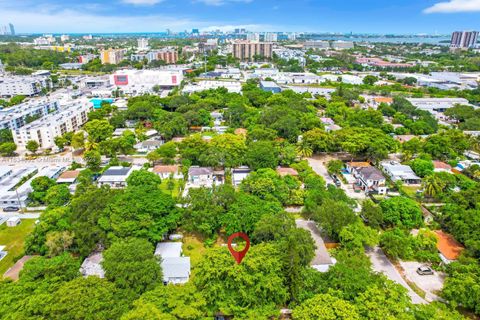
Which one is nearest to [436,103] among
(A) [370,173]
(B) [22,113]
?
(A) [370,173]

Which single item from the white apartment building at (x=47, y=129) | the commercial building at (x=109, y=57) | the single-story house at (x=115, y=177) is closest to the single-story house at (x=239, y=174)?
the single-story house at (x=115, y=177)

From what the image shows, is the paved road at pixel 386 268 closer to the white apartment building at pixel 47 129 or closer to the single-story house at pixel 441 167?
the single-story house at pixel 441 167

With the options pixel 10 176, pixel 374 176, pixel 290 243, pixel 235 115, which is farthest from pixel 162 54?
Answer: pixel 290 243

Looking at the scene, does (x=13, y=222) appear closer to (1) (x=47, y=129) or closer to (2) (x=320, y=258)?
(1) (x=47, y=129)

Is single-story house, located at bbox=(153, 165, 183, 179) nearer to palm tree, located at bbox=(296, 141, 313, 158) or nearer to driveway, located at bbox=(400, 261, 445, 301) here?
palm tree, located at bbox=(296, 141, 313, 158)

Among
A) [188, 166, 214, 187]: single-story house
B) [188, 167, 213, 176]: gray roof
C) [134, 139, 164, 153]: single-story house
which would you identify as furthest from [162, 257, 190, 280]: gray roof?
[134, 139, 164, 153]: single-story house
